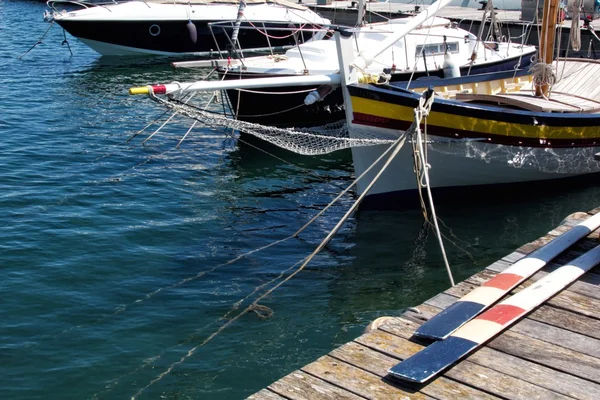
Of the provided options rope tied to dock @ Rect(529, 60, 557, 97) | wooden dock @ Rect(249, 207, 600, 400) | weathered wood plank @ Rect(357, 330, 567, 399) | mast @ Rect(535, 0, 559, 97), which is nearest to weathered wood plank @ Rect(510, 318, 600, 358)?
wooden dock @ Rect(249, 207, 600, 400)

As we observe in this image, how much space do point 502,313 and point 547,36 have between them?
29.4 ft

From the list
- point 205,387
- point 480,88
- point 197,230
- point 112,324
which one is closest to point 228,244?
point 197,230

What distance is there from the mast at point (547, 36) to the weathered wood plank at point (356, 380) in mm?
9192

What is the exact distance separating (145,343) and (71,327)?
3.35 ft

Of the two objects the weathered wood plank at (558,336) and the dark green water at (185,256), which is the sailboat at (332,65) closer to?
the dark green water at (185,256)

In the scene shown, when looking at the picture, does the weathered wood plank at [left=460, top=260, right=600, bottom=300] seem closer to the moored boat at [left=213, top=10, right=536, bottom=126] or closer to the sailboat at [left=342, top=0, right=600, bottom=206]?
the sailboat at [left=342, top=0, right=600, bottom=206]

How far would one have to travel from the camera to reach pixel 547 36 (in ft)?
44.5

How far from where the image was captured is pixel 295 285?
398 inches

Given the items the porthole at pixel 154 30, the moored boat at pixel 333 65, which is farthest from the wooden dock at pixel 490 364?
the porthole at pixel 154 30

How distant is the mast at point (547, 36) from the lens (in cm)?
1329

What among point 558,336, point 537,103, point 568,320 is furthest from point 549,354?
point 537,103

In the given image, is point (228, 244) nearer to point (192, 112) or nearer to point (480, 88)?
point (192, 112)

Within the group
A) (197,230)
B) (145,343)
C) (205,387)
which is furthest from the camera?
(197,230)

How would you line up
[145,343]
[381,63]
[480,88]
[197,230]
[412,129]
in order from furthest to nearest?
1. [381,63]
2. [480,88]
3. [197,230]
4. [412,129]
5. [145,343]
